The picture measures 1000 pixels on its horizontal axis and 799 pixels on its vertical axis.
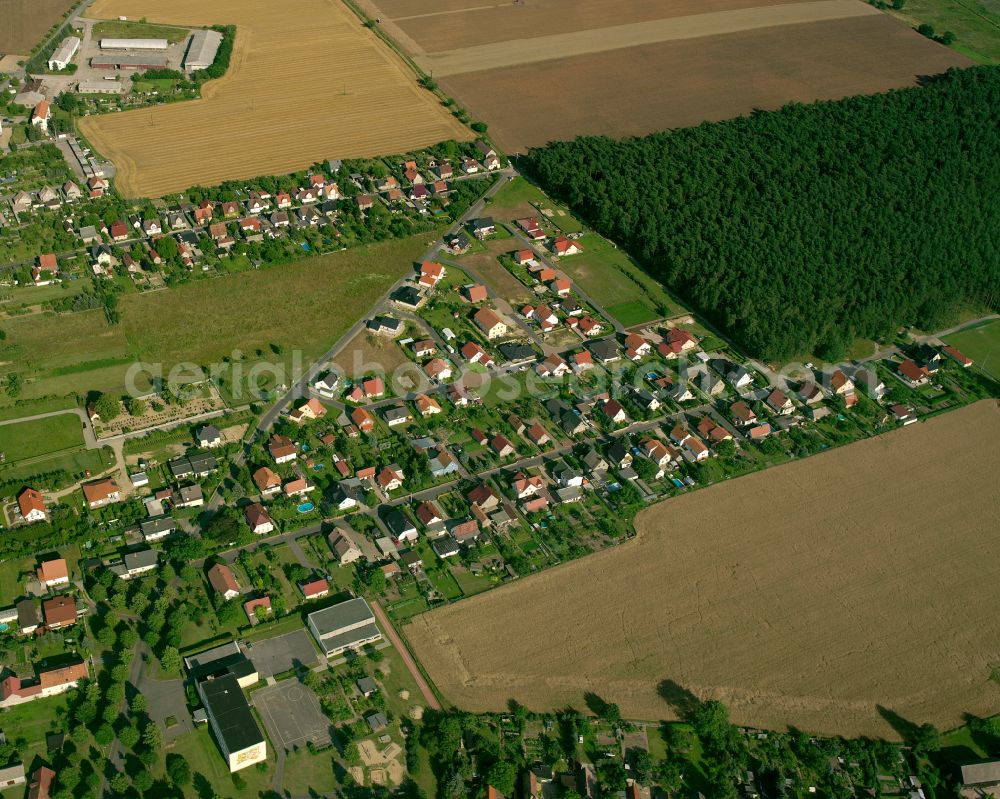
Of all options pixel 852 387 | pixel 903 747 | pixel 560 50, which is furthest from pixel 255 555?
pixel 560 50

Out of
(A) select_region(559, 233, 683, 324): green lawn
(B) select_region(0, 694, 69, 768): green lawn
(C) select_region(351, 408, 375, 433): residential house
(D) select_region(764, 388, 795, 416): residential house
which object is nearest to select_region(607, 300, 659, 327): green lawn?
(A) select_region(559, 233, 683, 324): green lawn

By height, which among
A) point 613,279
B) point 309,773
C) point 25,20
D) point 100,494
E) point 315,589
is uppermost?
point 25,20

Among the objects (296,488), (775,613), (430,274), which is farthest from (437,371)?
(775,613)

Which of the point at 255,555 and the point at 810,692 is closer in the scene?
the point at 810,692

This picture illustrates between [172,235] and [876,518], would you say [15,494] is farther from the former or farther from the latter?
[876,518]

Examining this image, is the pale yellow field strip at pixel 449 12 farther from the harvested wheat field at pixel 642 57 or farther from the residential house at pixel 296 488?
the residential house at pixel 296 488

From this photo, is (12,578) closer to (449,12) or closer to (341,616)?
(341,616)
